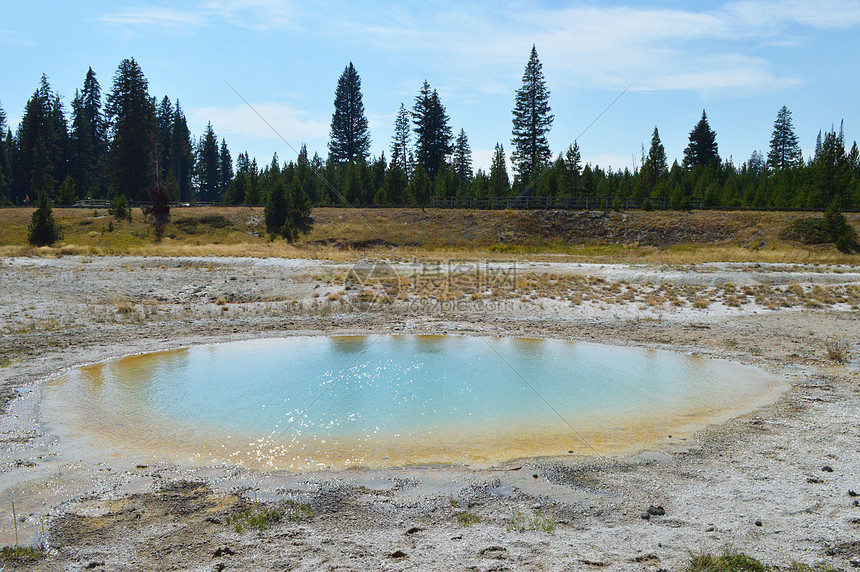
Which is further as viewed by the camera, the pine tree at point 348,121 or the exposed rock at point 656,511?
the pine tree at point 348,121

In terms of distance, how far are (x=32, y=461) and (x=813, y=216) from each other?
60.8 m

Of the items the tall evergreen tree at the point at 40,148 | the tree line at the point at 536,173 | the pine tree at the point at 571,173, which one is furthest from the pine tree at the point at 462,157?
the tall evergreen tree at the point at 40,148

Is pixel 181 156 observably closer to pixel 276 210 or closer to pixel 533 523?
pixel 276 210

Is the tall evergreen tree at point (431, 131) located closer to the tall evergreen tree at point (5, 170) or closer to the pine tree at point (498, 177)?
the pine tree at point (498, 177)

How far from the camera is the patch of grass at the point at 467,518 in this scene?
6.80m

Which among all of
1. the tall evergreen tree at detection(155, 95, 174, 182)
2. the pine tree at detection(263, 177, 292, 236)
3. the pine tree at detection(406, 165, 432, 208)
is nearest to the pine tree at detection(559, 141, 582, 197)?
the pine tree at detection(406, 165, 432, 208)

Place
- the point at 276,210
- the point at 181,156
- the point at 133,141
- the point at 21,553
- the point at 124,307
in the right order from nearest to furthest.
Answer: the point at 21,553 → the point at 124,307 → the point at 276,210 → the point at 133,141 → the point at 181,156

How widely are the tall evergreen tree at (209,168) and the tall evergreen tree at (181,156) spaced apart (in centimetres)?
217

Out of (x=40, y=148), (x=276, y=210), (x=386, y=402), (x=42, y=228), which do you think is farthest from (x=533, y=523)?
(x=40, y=148)

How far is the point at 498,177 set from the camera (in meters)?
74.8

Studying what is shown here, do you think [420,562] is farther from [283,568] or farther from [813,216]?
[813,216]

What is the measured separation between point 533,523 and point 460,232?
2046 inches

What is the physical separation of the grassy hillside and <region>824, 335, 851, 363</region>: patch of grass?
26635 mm

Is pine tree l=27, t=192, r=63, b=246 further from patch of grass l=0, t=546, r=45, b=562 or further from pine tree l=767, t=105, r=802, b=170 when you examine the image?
pine tree l=767, t=105, r=802, b=170
